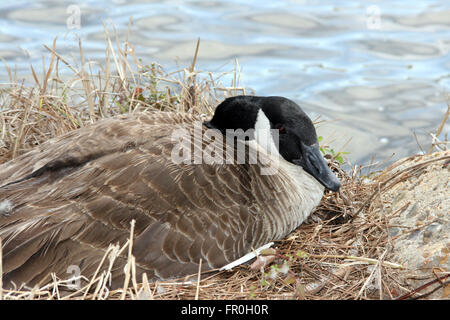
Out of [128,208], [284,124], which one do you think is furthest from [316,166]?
[128,208]

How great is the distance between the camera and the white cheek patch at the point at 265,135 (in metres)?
4.59

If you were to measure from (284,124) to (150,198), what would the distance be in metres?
1.27

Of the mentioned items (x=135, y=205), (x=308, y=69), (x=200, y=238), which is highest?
(x=135, y=205)

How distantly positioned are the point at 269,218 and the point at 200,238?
0.59 meters

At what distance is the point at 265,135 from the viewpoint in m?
4.63

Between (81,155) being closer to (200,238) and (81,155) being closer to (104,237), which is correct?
(104,237)

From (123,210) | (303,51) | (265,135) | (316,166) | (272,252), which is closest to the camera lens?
(123,210)

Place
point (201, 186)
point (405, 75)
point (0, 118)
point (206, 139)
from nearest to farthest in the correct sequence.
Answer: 1. point (201, 186)
2. point (206, 139)
3. point (0, 118)
4. point (405, 75)

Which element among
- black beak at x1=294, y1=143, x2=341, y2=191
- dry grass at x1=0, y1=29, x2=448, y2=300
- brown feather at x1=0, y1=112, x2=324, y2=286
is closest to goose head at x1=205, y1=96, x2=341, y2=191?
black beak at x1=294, y1=143, x2=341, y2=191

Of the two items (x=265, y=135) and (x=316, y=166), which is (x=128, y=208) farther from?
(x=316, y=166)

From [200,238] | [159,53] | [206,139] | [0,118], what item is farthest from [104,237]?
[159,53]

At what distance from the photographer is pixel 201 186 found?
13.2ft

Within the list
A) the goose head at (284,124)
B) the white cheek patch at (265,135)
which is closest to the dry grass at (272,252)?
the goose head at (284,124)

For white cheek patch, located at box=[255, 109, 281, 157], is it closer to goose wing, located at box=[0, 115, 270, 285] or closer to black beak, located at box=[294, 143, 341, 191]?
black beak, located at box=[294, 143, 341, 191]
